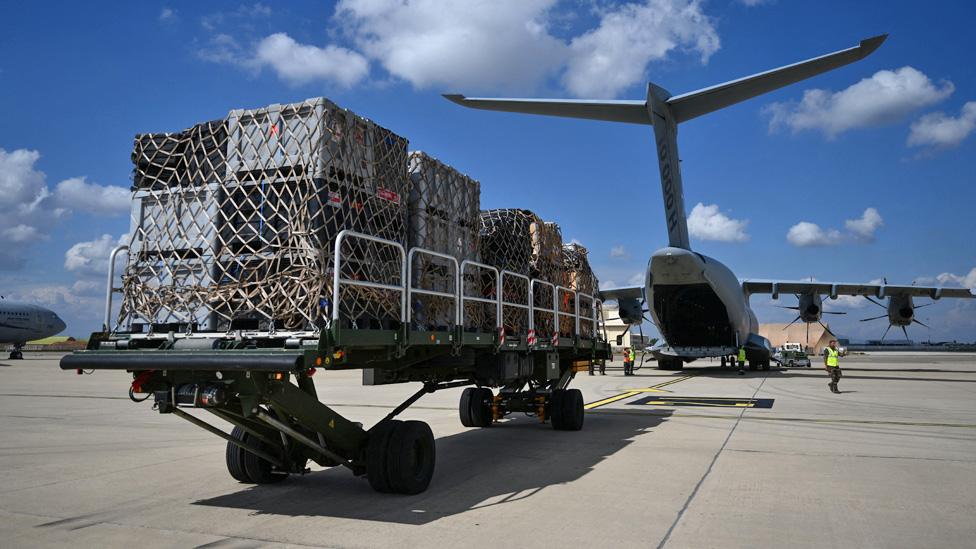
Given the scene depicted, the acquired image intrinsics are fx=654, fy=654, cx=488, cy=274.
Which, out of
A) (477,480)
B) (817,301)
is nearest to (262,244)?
(477,480)

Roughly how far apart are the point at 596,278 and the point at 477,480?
379 inches

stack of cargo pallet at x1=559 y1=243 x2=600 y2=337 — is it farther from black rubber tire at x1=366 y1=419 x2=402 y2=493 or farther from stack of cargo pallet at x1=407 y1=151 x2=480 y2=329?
black rubber tire at x1=366 y1=419 x2=402 y2=493

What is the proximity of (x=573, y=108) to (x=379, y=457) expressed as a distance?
19.2m

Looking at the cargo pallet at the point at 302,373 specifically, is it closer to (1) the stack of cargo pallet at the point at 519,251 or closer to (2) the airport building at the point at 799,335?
(1) the stack of cargo pallet at the point at 519,251

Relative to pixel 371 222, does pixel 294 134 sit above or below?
above

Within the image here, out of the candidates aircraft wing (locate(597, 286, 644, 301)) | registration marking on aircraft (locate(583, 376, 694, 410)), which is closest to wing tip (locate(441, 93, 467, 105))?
registration marking on aircraft (locate(583, 376, 694, 410))

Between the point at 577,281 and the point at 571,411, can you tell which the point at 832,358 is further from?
the point at 571,411

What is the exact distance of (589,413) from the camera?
15281 millimetres

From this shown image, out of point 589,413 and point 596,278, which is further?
point 596,278

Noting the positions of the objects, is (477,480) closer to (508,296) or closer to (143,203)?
(508,296)

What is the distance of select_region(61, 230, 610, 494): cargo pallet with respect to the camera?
5.51 meters

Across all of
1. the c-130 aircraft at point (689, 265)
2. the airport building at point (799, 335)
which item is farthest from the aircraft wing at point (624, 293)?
the airport building at point (799, 335)

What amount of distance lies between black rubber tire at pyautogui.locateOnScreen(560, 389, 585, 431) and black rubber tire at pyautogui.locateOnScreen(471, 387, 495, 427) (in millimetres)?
1416

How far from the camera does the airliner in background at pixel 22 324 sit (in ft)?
163
